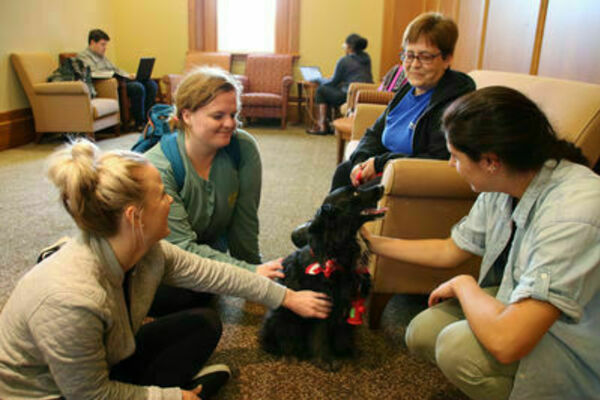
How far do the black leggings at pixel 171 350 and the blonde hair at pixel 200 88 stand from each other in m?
0.77

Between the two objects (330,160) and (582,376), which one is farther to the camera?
(330,160)

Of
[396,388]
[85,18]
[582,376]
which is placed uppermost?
[85,18]

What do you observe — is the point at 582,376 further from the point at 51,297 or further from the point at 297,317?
the point at 51,297

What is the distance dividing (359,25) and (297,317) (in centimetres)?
634

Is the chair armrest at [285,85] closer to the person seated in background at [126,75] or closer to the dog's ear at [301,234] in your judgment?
the person seated in background at [126,75]

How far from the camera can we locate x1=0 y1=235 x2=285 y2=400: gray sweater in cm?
96

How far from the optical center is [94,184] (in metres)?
1.01

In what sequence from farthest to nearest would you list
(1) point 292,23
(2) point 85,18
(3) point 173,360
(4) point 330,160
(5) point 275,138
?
1. (1) point 292,23
2. (2) point 85,18
3. (5) point 275,138
4. (4) point 330,160
5. (3) point 173,360

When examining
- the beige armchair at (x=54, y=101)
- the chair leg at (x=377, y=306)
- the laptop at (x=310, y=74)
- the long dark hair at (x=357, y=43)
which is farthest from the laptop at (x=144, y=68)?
the chair leg at (x=377, y=306)

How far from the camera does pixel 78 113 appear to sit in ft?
16.7

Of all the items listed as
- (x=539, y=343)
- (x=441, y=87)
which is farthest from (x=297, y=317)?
(x=441, y=87)

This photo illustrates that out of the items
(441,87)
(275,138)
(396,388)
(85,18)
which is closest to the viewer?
(396,388)

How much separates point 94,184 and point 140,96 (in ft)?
18.5

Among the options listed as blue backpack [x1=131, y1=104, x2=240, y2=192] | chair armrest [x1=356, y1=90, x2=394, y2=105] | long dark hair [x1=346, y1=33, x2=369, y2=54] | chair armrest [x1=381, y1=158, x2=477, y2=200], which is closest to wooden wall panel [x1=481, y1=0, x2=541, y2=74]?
chair armrest [x1=356, y1=90, x2=394, y2=105]
